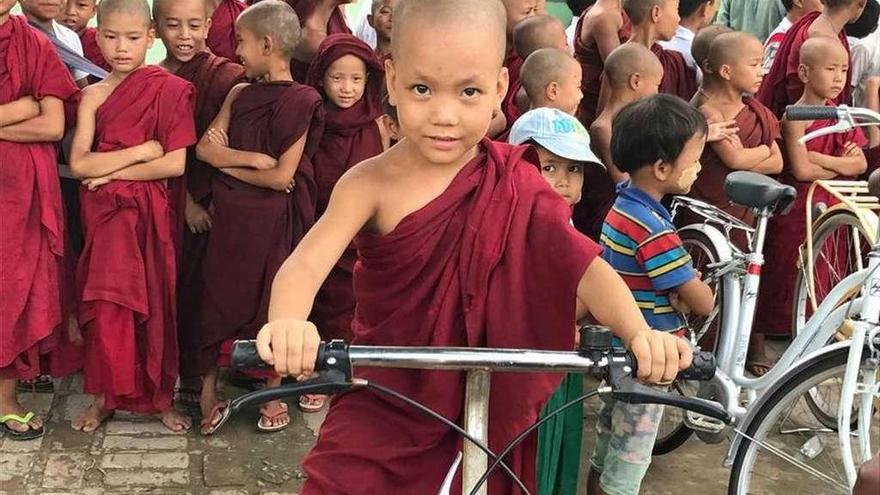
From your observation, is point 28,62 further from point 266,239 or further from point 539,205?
point 539,205

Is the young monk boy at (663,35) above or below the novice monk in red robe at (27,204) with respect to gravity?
above

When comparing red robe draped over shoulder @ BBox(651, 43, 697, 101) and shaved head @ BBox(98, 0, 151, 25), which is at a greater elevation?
shaved head @ BBox(98, 0, 151, 25)

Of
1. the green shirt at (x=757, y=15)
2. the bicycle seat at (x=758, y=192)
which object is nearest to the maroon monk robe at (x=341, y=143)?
the bicycle seat at (x=758, y=192)

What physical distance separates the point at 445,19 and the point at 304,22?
118 inches

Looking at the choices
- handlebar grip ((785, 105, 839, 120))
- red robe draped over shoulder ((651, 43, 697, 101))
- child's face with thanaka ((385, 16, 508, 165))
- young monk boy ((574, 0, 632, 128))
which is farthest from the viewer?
young monk boy ((574, 0, 632, 128))

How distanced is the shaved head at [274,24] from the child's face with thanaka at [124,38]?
0.37m

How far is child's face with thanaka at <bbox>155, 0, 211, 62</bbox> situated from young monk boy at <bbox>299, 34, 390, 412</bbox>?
459 mm

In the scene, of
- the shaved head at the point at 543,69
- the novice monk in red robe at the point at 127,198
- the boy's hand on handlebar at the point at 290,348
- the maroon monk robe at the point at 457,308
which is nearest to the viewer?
the boy's hand on handlebar at the point at 290,348

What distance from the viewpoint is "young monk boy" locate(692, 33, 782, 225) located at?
4.44 metres

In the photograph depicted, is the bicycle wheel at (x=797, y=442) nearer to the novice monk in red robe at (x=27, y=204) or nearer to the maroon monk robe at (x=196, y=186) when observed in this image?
the maroon monk robe at (x=196, y=186)

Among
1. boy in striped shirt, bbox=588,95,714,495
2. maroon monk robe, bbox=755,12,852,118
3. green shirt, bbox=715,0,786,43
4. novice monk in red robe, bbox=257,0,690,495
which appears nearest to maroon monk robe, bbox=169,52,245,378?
boy in striped shirt, bbox=588,95,714,495

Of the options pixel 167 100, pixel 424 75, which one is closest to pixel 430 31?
pixel 424 75

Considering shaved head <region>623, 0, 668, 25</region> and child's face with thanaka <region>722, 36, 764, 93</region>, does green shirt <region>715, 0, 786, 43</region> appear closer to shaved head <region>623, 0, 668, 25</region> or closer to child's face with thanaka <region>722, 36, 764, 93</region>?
shaved head <region>623, 0, 668, 25</region>

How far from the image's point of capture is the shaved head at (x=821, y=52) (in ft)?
15.6
